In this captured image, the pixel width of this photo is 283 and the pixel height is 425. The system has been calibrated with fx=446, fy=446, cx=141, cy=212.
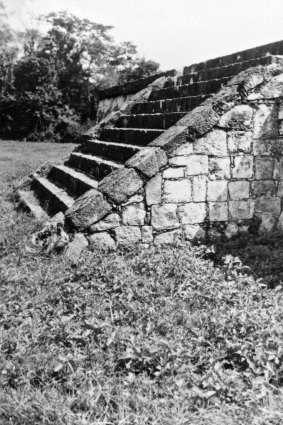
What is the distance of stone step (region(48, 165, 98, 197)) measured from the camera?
581 centimetres

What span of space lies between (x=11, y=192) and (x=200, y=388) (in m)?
5.85

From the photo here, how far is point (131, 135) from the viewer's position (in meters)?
6.57

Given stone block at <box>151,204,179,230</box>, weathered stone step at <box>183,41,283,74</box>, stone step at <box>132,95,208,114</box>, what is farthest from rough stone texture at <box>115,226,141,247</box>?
weathered stone step at <box>183,41,283,74</box>

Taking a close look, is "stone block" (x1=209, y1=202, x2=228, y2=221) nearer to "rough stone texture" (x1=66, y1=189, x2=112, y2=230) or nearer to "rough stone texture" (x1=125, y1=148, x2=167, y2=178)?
"rough stone texture" (x1=125, y1=148, x2=167, y2=178)

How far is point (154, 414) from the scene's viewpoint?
8.41 feet

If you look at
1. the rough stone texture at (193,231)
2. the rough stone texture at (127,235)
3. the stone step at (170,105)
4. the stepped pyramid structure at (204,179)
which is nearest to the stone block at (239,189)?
the stepped pyramid structure at (204,179)

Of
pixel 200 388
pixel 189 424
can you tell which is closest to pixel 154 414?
pixel 189 424

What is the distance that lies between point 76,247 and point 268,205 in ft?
7.84

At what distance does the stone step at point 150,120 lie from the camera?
241 inches

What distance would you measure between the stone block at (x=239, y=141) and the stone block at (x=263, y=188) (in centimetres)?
43

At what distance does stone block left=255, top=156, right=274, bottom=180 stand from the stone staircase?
1.19 metres

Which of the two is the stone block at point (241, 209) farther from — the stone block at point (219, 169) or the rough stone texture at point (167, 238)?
the rough stone texture at point (167, 238)

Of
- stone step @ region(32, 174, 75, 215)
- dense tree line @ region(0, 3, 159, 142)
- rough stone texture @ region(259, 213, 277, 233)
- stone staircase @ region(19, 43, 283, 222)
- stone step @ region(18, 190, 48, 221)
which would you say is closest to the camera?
rough stone texture @ region(259, 213, 277, 233)

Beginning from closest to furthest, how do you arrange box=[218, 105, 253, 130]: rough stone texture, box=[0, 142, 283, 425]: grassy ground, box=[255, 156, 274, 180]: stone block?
box=[0, 142, 283, 425]: grassy ground
box=[218, 105, 253, 130]: rough stone texture
box=[255, 156, 274, 180]: stone block
